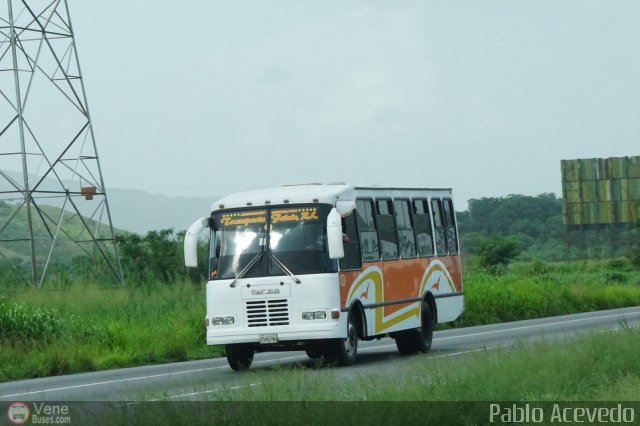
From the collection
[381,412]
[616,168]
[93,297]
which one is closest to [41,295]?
[93,297]

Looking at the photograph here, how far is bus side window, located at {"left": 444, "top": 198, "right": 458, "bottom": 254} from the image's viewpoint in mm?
27109

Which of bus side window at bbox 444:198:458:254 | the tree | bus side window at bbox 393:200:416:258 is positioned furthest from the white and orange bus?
the tree

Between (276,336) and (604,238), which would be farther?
(604,238)

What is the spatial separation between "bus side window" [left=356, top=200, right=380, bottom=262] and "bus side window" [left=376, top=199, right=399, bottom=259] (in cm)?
24

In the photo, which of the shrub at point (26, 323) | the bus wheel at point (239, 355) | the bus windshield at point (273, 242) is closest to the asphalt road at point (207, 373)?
the bus wheel at point (239, 355)

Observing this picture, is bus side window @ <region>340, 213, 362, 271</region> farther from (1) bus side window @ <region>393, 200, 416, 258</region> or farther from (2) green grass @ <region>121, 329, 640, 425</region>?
(2) green grass @ <region>121, 329, 640, 425</region>

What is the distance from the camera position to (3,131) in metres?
37.7

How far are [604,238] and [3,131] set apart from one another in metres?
78.7

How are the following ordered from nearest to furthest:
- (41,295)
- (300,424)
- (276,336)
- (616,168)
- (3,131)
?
(300,424) < (276,336) < (41,295) < (3,131) < (616,168)

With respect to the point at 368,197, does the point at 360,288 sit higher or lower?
lower

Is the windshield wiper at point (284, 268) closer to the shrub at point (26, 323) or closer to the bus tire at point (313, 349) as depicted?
the bus tire at point (313, 349)

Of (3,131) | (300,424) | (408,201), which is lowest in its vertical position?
(300,424)

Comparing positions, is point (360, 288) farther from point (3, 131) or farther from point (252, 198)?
point (3, 131)

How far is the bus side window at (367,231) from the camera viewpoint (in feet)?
74.3
